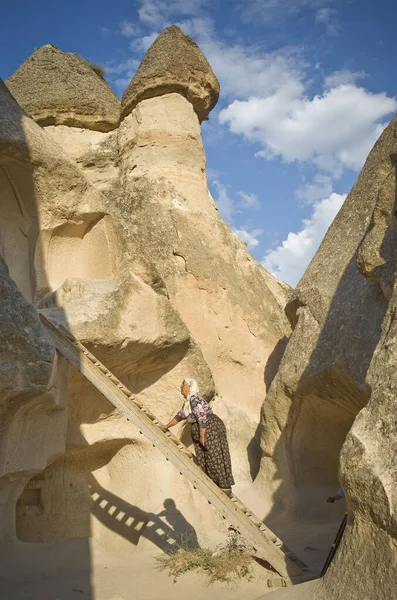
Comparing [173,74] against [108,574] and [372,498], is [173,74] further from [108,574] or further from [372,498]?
[372,498]

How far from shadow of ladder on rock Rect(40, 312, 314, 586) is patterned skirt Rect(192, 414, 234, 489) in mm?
184

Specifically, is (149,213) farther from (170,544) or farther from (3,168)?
(170,544)

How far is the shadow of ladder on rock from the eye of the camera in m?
4.02

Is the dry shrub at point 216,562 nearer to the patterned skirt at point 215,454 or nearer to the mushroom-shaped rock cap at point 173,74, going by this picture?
the patterned skirt at point 215,454

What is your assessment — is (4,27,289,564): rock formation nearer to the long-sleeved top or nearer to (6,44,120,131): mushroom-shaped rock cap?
the long-sleeved top

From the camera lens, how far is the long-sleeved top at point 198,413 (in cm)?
479

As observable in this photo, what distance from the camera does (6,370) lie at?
3996 mm

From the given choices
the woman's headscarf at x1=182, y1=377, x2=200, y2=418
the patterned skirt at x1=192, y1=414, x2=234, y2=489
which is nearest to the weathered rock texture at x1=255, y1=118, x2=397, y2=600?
the patterned skirt at x1=192, y1=414, x2=234, y2=489

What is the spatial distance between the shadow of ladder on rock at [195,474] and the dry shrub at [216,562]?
15 cm

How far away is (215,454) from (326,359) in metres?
1.56

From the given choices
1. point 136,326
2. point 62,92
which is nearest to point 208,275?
point 136,326

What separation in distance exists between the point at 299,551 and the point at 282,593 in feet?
7.06

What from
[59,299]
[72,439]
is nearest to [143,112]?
[59,299]

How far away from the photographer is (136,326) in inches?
214
